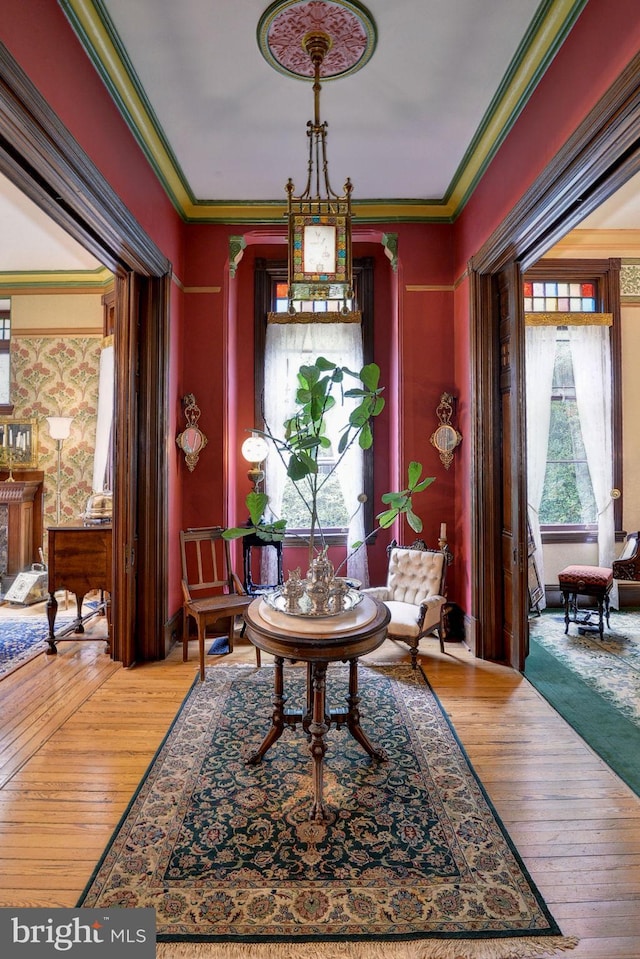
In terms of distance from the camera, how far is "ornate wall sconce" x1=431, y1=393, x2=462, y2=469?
4.97 meters

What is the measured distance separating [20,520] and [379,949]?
6373mm

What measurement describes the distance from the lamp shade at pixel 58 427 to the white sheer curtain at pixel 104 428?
38 cm

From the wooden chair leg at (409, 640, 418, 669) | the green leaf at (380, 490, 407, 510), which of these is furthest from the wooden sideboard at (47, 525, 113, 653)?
the wooden chair leg at (409, 640, 418, 669)

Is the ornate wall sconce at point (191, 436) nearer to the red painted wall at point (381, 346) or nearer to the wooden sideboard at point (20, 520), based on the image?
the red painted wall at point (381, 346)

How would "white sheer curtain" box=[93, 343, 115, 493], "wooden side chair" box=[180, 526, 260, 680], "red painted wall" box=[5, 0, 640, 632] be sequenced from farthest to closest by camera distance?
"white sheer curtain" box=[93, 343, 115, 493]
"red painted wall" box=[5, 0, 640, 632]
"wooden side chair" box=[180, 526, 260, 680]

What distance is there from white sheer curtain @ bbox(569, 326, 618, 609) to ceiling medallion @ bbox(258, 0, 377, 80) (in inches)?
156

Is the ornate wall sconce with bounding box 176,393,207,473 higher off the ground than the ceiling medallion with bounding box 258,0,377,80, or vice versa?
the ceiling medallion with bounding box 258,0,377,80

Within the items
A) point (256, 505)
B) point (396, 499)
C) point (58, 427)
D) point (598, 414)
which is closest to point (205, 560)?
point (256, 505)

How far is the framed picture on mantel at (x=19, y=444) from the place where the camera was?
688cm

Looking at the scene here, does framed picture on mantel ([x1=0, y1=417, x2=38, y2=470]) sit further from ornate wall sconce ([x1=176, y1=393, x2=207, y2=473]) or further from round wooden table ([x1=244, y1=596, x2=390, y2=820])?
round wooden table ([x1=244, y1=596, x2=390, y2=820])

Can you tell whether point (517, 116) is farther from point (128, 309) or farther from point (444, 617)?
point (444, 617)

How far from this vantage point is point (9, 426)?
6883 mm

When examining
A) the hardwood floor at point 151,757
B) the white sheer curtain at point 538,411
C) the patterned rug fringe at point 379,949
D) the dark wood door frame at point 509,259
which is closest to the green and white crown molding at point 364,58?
the dark wood door frame at point 509,259

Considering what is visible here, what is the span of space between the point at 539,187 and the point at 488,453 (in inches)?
81.4
